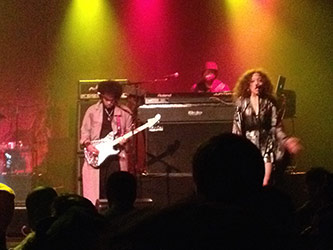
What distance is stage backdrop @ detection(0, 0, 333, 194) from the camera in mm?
11391

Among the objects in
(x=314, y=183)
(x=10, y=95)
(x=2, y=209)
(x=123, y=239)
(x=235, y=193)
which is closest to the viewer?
(x=123, y=239)

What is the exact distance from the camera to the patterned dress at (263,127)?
703 centimetres

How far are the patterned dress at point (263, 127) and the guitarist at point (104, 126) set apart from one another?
5.76 feet

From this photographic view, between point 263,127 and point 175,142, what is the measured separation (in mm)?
1542

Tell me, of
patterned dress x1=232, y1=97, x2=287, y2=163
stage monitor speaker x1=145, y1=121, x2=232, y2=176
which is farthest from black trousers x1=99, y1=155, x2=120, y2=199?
patterned dress x1=232, y1=97, x2=287, y2=163

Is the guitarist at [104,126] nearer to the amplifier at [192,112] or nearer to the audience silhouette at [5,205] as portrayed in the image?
the amplifier at [192,112]

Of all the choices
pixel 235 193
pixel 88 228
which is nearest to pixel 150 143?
pixel 88 228

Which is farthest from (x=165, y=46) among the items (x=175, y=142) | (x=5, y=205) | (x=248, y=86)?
(x=5, y=205)

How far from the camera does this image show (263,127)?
→ 7.10 metres

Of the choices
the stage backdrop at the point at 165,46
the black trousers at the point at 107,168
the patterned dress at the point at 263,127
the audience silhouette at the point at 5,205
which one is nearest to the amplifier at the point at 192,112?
the black trousers at the point at 107,168

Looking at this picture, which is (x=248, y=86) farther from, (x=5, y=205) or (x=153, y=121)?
(x=5, y=205)

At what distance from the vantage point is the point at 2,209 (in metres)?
3.50

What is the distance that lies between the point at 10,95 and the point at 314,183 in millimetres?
7372

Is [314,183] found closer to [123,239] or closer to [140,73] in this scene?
[123,239]
